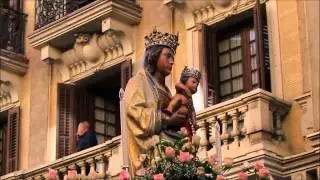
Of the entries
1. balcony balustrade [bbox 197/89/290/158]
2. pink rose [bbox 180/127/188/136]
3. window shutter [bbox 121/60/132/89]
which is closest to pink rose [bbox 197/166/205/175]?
pink rose [bbox 180/127/188/136]

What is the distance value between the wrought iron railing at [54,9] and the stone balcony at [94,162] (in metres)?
3.28

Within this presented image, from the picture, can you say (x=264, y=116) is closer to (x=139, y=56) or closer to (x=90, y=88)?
(x=139, y=56)

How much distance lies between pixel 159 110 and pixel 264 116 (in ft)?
22.2

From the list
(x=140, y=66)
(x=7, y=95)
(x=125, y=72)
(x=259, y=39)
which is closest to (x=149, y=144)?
(x=259, y=39)

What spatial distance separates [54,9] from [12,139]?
9.30ft

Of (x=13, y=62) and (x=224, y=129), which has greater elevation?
(x=13, y=62)

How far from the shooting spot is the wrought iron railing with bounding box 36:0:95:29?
20969mm

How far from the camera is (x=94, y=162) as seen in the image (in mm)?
18359

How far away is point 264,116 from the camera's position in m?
15.9

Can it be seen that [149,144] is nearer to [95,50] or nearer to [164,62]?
[164,62]

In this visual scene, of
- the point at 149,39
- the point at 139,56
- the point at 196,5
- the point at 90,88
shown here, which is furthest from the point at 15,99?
the point at 149,39

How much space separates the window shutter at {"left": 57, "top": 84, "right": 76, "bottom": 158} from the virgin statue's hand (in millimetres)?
11249

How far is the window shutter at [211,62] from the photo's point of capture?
59.0 feet

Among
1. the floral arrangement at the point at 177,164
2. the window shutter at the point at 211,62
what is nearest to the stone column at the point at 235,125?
the window shutter at the point at 211,62
